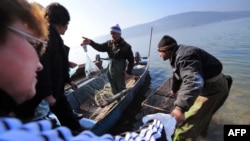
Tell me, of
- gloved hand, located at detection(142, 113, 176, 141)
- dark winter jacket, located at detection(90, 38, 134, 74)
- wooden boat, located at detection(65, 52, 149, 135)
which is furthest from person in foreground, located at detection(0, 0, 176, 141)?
dark winter jacket, located at detection(90, 38, 134, 74)

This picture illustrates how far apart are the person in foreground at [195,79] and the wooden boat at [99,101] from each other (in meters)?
2.23

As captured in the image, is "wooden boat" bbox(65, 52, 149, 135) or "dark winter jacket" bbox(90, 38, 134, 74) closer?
"wooden boat" bbox(65, 52, 149, 135)

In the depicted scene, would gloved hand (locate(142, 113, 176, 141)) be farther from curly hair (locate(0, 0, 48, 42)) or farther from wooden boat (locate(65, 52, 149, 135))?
wooden boat (locate(65, 52, 149, 135))

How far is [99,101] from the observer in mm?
8188

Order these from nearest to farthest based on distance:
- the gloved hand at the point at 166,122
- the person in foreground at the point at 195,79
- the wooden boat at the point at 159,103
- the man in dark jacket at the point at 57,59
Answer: the gloved hand at the point at 166,122 < the man in dark jacket at the point at 57,59 < the person in foreground at the point at 195,79 < the wooden boat at the point at 159,103

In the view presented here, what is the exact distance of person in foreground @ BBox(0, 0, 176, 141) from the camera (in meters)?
0.61

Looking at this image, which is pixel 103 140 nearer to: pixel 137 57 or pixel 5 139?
pixel 5 139

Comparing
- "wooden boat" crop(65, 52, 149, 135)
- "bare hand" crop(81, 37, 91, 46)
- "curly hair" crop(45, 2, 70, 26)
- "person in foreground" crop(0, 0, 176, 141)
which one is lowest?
"wooden boat" crop(65, 52, 149, 135)

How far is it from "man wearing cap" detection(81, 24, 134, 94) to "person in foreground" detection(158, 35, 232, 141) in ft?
8.11

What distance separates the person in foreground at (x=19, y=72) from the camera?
609 millimetres

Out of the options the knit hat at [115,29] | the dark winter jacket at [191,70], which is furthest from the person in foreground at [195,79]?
the knit hat at [115,29]

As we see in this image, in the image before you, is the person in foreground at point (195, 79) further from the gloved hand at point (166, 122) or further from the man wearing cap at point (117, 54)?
the man wearing cap at point (117, 54)

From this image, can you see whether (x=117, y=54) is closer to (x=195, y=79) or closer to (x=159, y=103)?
(x=159, y=103)

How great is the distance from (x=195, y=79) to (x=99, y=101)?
5.20 meters
